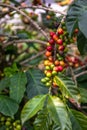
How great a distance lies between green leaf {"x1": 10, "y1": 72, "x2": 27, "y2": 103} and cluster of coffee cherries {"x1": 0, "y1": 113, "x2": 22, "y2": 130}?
0.13 metres

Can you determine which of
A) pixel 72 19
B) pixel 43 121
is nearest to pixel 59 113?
pixel 43 121

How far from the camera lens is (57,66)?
125 cm

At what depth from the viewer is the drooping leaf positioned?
109cm

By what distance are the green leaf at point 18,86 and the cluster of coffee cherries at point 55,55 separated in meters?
0.15

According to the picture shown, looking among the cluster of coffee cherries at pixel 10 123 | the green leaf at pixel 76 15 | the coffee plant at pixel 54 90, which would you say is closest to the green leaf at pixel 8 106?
the coffee plant at pixel 54 90

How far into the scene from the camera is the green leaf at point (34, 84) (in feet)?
4.59

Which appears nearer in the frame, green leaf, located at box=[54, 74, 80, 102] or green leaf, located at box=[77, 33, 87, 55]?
green leaf, located at box=[54, 74, 80, 102]

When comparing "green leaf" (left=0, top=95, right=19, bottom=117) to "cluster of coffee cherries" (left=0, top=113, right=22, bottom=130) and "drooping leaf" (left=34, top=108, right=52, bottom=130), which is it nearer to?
"cluster of coffee cherries" (left=0, top=113, right=22, bottom=130)

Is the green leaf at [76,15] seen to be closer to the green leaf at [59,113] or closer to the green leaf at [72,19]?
the green leaf at [72,19]

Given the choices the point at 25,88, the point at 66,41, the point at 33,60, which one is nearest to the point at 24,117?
the point at 25,88

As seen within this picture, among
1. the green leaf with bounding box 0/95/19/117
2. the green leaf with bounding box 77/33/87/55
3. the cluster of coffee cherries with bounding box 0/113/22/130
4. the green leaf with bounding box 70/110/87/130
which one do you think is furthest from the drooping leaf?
the green leaf with bounding box 77/33/87/55

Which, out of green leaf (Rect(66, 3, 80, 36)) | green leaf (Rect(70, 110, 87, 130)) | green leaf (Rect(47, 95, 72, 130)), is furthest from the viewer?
green leaf (Rect(66, 3, 80, 36))

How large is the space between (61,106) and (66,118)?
0.06 metres

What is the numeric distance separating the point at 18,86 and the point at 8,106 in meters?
0.10
